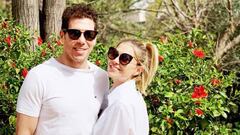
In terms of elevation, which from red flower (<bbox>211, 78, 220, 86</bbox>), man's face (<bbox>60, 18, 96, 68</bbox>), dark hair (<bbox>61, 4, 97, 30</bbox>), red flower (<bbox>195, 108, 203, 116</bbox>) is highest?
dark hair (<bbox>61, 4, 97, 30</bbox>)

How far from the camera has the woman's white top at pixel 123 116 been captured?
247 centimetres

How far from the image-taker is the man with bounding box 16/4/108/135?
2.59 m

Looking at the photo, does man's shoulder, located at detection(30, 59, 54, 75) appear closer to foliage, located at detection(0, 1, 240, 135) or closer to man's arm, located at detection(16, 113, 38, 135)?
man's arm, located at detection(16, 113, 38, 135)

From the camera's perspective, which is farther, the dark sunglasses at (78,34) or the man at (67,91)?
the dark sunglasses at (78,34)

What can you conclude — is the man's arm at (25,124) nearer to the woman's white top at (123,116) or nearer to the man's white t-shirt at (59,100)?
the man's white t-shirt at (59,100)

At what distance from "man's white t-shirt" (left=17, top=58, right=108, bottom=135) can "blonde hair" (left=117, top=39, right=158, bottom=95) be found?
0.85 ft

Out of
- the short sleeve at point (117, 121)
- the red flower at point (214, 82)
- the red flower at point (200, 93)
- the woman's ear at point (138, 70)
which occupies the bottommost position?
the red flower at point (200, 93)

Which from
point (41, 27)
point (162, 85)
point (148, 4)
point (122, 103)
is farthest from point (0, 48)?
point (148, 4)

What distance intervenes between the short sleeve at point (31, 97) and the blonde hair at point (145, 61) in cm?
55

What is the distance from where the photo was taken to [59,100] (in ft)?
8.62

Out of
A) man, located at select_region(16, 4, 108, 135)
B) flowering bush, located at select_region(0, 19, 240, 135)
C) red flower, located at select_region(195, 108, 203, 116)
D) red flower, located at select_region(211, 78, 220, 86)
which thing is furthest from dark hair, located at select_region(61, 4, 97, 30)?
red flower, located at select_region(211, 78, 220, 86)

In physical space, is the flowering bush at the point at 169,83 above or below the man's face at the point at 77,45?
below

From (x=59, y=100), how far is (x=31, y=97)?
0.15 metres

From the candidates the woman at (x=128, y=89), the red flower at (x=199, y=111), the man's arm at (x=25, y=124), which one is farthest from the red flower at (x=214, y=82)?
the man's arm at (x=25, y=124)
